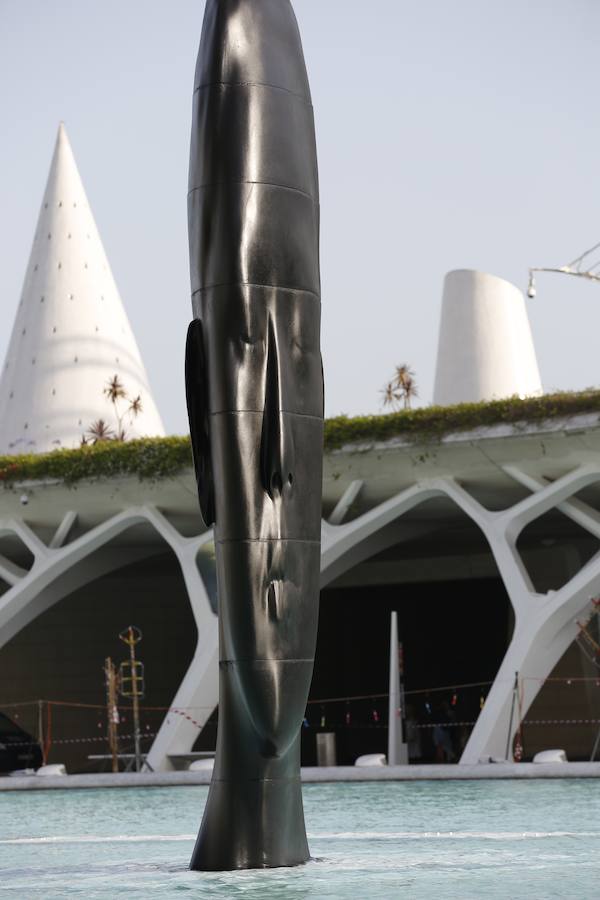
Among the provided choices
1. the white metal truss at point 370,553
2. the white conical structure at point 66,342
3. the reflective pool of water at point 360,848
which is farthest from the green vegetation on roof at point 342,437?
the reflective pool of water at point 360,848

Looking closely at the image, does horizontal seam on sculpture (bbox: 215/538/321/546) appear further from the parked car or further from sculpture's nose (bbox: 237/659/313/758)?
the parked car

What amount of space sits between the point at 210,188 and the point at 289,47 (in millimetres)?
1032

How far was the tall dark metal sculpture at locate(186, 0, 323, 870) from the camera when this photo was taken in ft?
25.8

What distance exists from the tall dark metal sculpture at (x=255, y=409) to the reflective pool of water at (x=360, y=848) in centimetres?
53

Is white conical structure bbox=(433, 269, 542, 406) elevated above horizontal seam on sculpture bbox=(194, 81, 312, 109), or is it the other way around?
white conical structure bbox=(433, 269, 542, 406)

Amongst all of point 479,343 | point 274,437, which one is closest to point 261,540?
point 274,437

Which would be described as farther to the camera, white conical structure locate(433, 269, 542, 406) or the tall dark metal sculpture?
white conical structure locate(433, 269, 542, 406)

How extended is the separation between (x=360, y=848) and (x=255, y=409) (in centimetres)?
314

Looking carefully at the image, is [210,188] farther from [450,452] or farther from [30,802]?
[450,452]

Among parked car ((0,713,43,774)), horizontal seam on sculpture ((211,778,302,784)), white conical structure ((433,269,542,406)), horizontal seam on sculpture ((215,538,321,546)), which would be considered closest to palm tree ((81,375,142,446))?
white conical structure ((433,269,542,406))

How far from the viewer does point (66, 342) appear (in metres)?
32.3

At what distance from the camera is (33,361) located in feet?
106

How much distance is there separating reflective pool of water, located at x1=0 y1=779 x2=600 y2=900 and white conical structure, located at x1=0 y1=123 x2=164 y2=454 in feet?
52.7

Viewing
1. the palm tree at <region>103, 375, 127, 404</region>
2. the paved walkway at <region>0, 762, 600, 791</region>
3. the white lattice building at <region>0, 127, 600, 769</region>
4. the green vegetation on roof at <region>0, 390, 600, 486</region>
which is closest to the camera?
the paved walkway at <region>0, 762, 600, 791</region>
